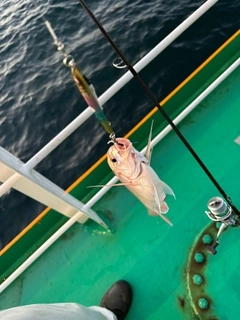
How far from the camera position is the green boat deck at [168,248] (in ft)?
10.1

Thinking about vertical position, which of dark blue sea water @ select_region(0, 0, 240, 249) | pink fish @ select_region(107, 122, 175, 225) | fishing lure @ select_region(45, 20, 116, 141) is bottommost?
dark blue sea water @ select_region(0, 0, 240, 249)

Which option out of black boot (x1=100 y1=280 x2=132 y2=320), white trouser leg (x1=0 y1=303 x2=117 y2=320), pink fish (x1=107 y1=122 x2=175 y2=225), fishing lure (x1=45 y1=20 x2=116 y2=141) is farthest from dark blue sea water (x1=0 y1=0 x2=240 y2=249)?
fishing lure (x1=45 y1=20 x2=116 y2=141)

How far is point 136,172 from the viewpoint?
226 cm

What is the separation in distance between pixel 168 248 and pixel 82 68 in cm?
699

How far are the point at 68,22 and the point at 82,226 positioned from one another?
29.2 feet

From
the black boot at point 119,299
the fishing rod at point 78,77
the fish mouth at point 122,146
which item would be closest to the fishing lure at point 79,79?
the fishing rod at point 78,77

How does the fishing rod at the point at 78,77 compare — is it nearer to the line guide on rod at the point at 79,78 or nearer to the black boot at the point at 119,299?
the line guide on rod at the point at 79,78

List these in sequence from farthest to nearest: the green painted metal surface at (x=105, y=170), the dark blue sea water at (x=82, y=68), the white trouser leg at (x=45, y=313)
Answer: the dark blue sea water at (x=82, y=68)
the green painted metal surface at (x=105, y=170)
the white trouser leg at (x=45, y=313)

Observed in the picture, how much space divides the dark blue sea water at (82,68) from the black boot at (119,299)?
4054mm

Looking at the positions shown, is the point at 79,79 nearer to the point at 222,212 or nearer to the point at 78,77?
the point at 78,77

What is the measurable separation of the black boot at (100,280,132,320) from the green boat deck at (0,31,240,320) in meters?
0.09

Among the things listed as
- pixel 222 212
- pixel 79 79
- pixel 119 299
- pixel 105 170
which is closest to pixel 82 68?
pixel 105 170

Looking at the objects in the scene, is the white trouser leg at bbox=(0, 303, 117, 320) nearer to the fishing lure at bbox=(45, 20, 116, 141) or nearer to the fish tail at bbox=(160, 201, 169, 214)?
the fish tail at bbox=(160, 201, 169, 214)

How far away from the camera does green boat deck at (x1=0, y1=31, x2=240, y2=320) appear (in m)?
3.07
